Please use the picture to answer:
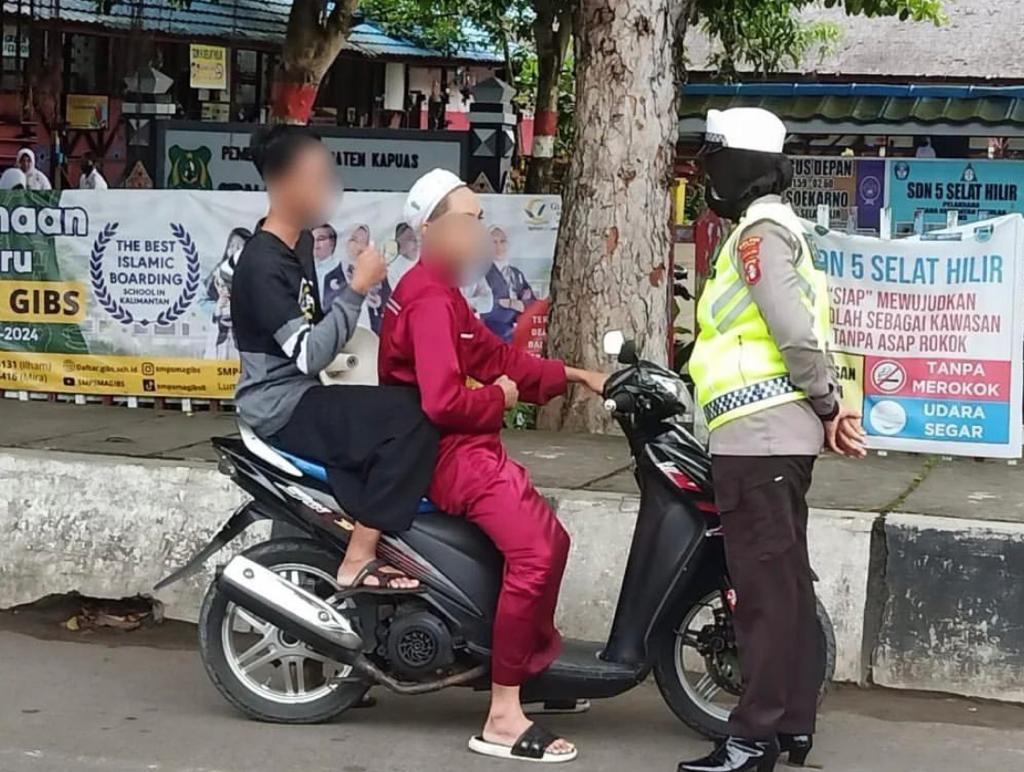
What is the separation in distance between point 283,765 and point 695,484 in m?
1.49

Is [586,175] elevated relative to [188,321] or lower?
elevated

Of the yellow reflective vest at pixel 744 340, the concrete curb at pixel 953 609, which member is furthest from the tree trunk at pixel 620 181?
the yellow reflective vest at pixel 744 340

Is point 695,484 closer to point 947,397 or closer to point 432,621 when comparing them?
point 432,621

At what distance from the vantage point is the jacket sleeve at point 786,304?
450cm

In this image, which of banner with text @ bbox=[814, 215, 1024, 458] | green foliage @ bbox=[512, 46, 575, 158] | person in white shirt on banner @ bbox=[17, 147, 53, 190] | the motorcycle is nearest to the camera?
the motorcycle

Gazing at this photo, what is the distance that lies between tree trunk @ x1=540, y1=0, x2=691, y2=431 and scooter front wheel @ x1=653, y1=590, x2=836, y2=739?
3.20m

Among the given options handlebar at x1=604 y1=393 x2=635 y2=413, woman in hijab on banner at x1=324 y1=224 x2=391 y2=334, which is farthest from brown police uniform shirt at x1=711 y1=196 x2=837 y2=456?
woman in hijab on banner at x1=324 y1=224 x2=391 y2=334

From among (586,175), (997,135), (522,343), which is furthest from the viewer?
(997,135)

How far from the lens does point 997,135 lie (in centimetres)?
1480

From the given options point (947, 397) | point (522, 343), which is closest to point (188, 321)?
point (522, 343)

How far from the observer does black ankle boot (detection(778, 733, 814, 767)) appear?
4.84m

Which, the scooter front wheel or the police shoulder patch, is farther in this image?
the scooter front wheel

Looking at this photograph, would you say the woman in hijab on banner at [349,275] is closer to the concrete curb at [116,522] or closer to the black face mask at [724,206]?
the concrete curb at [116,522]

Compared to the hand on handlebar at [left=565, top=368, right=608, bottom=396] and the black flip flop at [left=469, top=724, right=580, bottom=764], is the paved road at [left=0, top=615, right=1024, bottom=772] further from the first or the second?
the hand on handlebar at [left=565, top=368, right=608, bottom=396]
